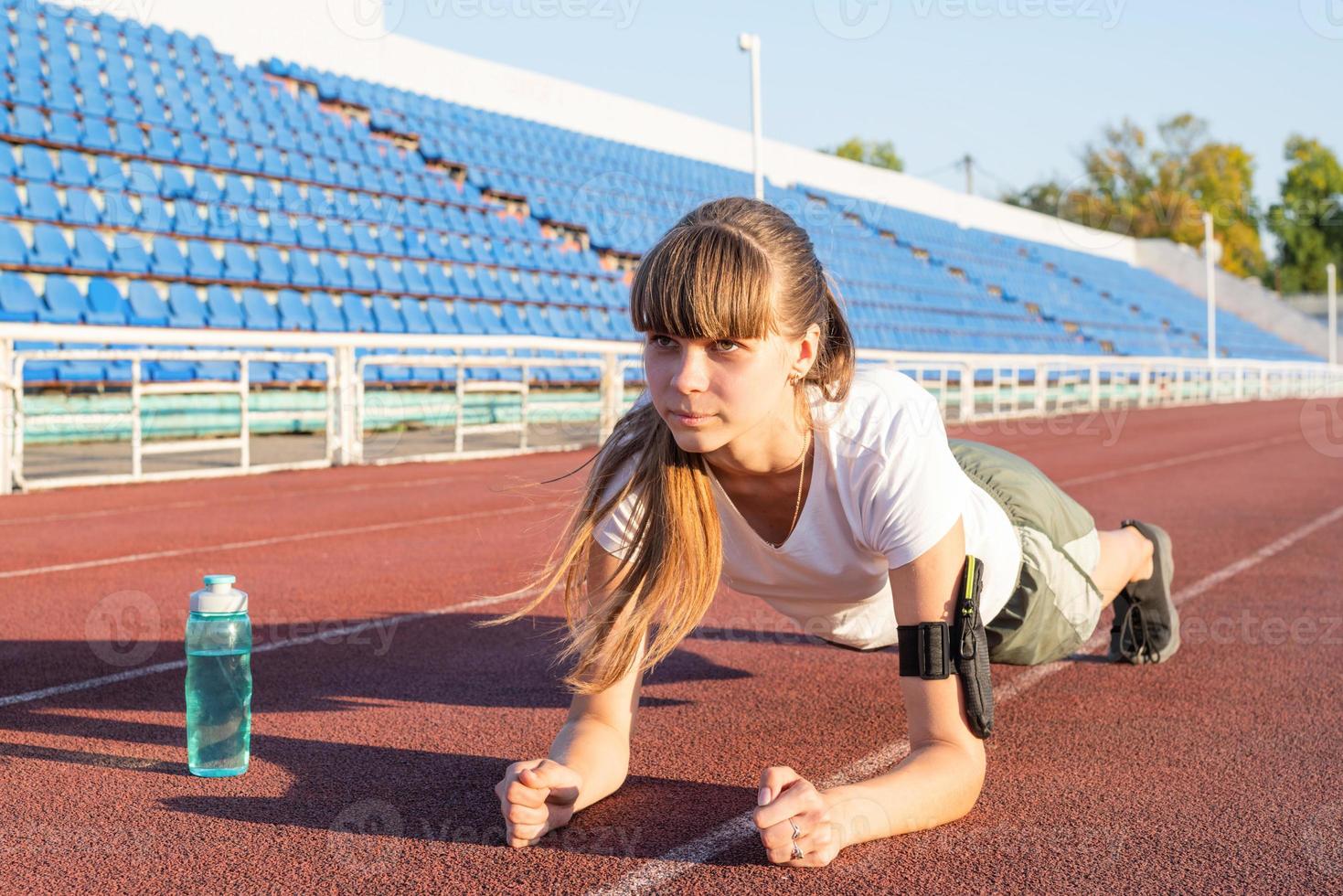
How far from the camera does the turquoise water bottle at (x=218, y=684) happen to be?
271 centimetres

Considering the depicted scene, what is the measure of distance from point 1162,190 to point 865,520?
6863 cm

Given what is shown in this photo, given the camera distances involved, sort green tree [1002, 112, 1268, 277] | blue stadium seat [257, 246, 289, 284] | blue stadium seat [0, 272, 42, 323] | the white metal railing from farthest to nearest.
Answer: green tree [1002, 112, 1268, 277]
blue stadium seat [257, 246, 289, 284]
blue stadium seat [0, 272, 42, 323]
the white metal railing

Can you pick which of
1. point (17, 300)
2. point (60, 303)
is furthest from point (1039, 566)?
point (60, 303)

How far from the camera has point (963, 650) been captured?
2.29 meters

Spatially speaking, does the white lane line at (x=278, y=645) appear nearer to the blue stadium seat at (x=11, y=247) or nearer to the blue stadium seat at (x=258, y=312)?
the blue stadium seat at (x=11, y=247)

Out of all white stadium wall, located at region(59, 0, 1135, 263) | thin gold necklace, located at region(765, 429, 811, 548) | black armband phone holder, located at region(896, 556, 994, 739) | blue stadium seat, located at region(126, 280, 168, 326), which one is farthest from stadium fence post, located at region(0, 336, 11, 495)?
white stadium wall, located at region(59, 0, 1135, 263)

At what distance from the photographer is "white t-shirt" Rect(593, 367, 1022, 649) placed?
2.33m

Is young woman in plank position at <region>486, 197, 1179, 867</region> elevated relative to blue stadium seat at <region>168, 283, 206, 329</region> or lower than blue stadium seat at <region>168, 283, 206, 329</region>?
lower

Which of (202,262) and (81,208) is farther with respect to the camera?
(202,262)

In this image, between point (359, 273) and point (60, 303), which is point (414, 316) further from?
point (60, 303)

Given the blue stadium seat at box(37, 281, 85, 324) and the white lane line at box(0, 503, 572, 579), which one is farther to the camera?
the blue stadium seat at box(37, 281, 85, 324)

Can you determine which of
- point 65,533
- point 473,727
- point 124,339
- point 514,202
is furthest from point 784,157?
point 473,727

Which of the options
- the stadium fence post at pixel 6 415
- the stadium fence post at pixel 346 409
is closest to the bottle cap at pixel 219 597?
the stadium fence post at pixel 6 415

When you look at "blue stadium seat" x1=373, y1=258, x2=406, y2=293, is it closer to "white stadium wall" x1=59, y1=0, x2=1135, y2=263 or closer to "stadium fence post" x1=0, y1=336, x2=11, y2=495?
"white stadium wall" x1=59, y1=0, x2=1135, y2=263
